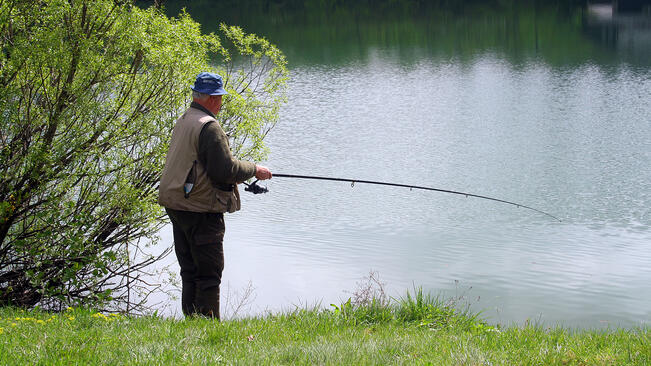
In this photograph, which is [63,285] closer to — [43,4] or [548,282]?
[43,4]

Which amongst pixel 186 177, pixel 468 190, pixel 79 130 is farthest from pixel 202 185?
pixel 468 190

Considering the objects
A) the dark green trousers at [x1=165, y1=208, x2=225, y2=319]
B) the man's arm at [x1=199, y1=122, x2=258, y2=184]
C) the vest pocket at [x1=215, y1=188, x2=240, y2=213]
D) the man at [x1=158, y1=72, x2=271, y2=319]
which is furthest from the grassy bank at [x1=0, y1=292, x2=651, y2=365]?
the man's arm at [x1=199, y1=122, x2=258, y2=184]

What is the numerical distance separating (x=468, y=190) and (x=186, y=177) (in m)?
8.97

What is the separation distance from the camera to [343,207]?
41.1 ft

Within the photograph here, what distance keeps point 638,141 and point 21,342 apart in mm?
14733

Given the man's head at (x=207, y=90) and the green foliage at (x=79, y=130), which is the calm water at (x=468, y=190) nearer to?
the green foliage at (x=79, y=130)

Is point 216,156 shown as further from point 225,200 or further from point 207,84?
point 207,84

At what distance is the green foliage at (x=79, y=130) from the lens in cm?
652

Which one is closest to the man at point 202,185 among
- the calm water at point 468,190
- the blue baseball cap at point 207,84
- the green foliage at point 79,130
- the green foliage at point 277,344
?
the blue baseball cap at point 207,84

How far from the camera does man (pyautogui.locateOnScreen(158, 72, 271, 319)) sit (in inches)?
197

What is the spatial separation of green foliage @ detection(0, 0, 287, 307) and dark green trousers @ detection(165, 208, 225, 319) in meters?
1.77

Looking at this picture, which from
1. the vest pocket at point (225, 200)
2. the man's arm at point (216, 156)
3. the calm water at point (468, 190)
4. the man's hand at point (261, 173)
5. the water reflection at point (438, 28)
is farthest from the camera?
the water reflection at point (438, 28)

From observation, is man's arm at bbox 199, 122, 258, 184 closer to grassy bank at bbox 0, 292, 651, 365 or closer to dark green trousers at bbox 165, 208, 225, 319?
dark green trousers at bbox 165, 208, 225, 319

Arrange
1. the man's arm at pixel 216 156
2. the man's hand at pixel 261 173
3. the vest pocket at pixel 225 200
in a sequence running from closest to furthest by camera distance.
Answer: the man's arm at pixel 216 156
the vest pocket at pixel 225 200
the man's hand at pixel 261 173
